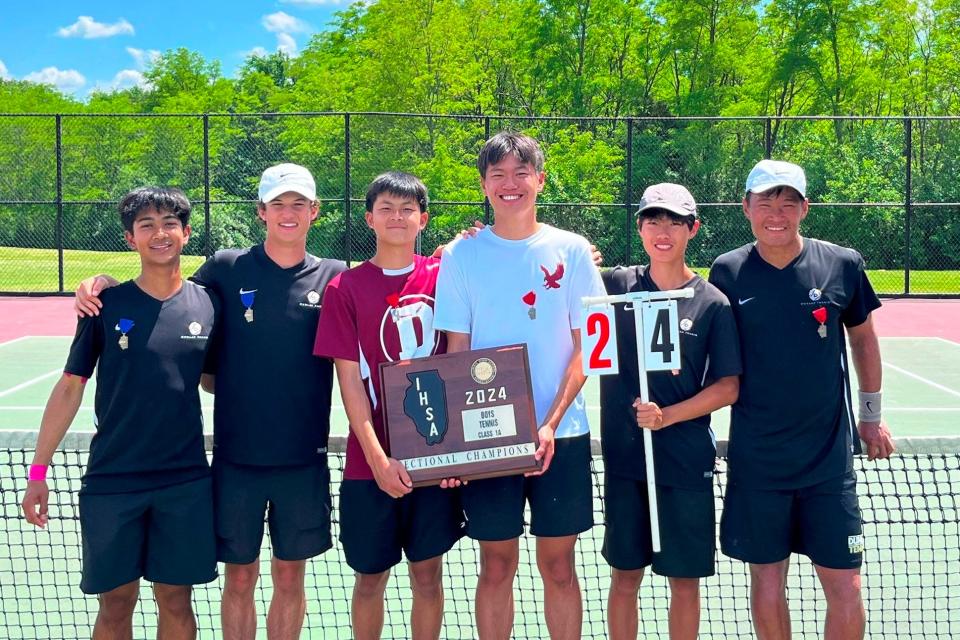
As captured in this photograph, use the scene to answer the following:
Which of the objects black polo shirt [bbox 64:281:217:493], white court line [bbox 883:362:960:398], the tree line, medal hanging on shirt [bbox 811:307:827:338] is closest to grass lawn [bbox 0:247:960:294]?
the tree line

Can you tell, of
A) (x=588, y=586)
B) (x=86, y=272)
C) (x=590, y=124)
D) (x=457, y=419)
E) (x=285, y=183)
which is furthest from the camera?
(x=590, y=124)

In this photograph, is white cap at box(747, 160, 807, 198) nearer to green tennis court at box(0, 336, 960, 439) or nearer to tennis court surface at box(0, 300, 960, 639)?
tennis court surface at box(0, 300, 960, 639)

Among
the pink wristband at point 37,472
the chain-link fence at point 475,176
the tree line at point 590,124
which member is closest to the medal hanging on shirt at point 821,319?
the pink wristband at point 37,472

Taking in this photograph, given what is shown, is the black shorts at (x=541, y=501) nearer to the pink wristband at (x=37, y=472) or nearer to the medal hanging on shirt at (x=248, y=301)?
the medal hanging on shirt at (x=248, y=301)

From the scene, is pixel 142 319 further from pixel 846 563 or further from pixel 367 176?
pixel 367 176

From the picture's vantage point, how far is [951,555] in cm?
518

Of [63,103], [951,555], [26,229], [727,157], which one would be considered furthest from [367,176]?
[63,103]

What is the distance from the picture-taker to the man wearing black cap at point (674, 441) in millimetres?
3689

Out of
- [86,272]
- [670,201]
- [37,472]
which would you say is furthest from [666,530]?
[86,272]

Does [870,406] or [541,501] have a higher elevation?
[870,406]

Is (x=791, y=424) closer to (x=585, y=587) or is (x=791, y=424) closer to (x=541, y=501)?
(x=541, y=501)

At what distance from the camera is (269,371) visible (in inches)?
147

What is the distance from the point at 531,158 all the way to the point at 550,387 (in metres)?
0.84

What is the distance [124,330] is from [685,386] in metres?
2.00
